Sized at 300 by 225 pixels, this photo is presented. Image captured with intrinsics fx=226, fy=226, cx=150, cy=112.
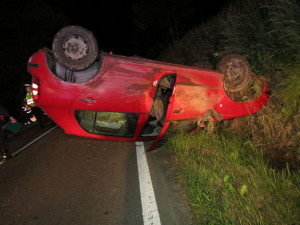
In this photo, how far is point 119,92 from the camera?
3670mm

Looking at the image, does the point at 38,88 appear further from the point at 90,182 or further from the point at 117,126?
the point at 90,182

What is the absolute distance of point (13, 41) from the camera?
14.4 metres

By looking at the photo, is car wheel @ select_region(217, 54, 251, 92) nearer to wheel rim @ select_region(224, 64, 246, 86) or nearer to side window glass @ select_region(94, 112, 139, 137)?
wheel rim @ select_region(224, 64, 246, 86)

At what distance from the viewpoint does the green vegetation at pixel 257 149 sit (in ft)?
7.88

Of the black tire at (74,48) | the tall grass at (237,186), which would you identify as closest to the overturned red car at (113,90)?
the black tire at (74,48)

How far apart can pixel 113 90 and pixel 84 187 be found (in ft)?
5.08

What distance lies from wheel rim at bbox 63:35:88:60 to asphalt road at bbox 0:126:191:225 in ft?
6.26

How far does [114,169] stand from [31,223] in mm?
1412

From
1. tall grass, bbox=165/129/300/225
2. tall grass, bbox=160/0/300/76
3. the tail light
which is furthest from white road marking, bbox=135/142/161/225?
tall grass, bbox=160/0/300/76

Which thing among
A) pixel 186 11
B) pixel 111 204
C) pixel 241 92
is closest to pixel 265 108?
pixel 241 92

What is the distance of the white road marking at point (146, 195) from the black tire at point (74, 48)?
1863 millimetres

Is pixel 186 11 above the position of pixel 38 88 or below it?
above

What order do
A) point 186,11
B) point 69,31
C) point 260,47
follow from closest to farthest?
point 69,31
point 260,47
point 186,11

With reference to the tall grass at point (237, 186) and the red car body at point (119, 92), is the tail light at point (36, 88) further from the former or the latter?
the tall grass at point (237, 186)
